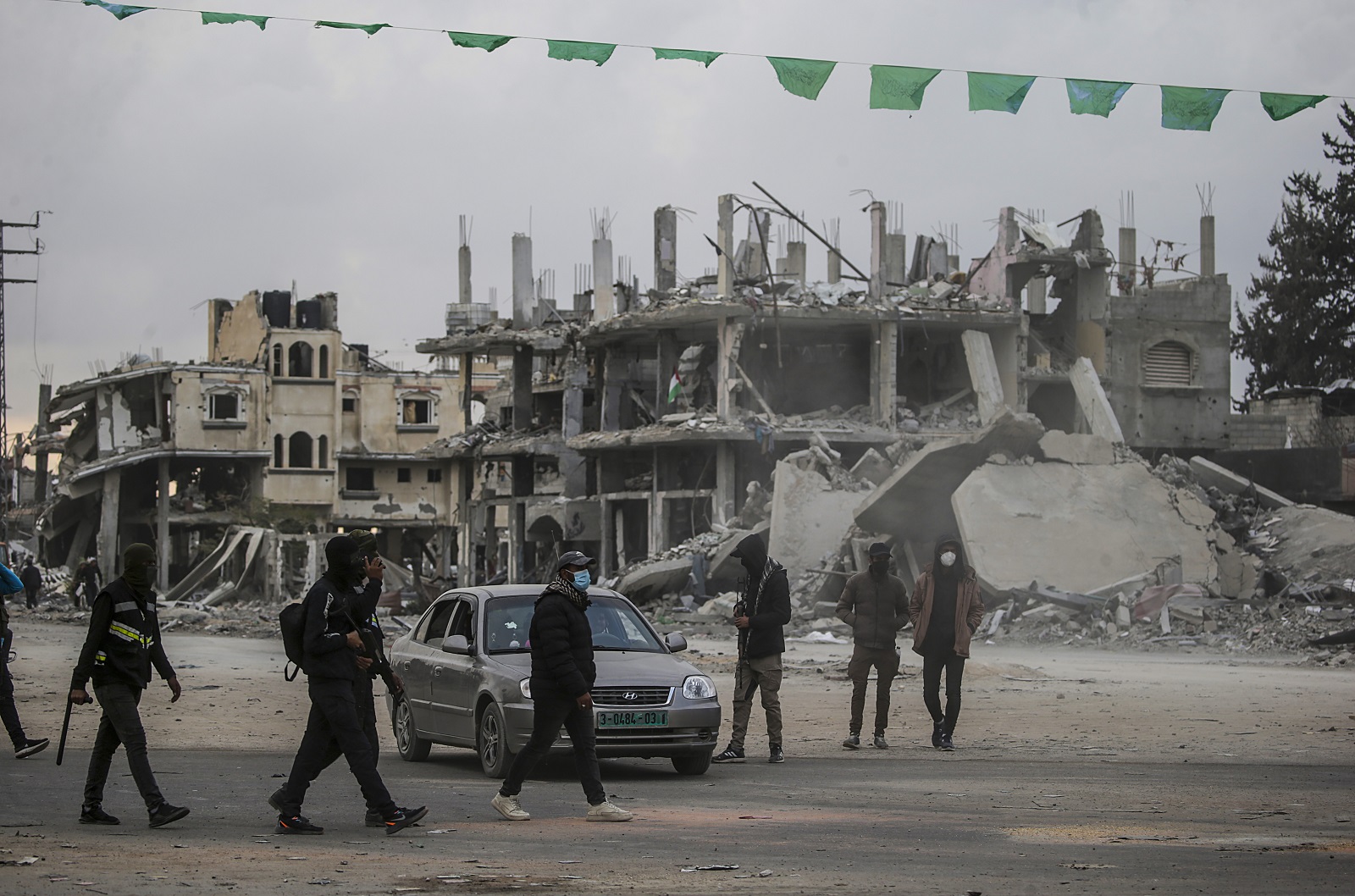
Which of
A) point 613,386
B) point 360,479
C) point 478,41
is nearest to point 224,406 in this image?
point 360,479

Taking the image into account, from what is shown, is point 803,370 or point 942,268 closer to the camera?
point 803,370

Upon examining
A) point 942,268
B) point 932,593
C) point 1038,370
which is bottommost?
point 932,593

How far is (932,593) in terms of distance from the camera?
13180mm

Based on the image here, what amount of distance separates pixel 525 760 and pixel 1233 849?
381 centimetres

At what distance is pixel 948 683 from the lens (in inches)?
523

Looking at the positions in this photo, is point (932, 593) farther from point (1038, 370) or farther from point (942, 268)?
point (942, 268)

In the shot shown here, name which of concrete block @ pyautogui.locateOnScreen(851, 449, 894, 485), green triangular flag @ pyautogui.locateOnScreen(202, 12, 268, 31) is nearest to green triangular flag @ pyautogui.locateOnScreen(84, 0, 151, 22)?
green triangular flag @ pyautogui.locateOnScreen(202, 12, 268, 31)

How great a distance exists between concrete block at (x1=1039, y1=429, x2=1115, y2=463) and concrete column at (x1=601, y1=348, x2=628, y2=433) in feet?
75.3

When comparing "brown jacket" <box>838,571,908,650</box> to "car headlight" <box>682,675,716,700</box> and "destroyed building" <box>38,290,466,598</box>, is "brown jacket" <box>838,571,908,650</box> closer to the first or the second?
"car headlight" <box>682,675,716,700</box>

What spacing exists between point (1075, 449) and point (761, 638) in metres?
21.7

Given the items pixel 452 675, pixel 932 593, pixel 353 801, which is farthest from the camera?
pixel 932 593

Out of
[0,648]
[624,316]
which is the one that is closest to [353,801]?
[0,648]

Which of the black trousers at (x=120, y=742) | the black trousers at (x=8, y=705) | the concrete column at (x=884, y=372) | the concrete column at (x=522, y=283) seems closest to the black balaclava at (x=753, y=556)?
the black trousers at (x=120, y=742)

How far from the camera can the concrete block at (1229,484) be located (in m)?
36.1
